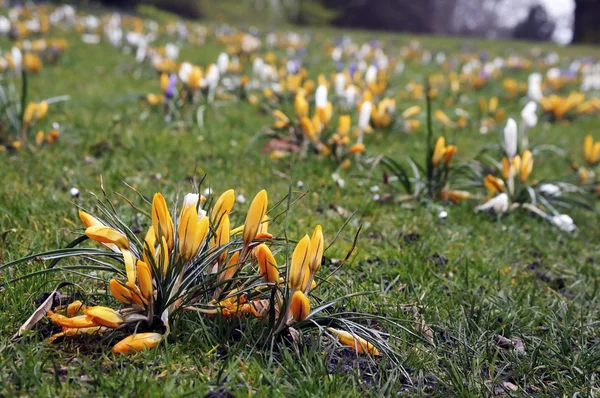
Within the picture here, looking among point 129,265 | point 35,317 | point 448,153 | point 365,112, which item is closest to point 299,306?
point 129,265

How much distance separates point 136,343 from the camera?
1645 millimetres

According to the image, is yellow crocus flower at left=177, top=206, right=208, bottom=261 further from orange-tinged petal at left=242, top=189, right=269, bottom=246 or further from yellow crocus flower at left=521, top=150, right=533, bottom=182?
yellow crocus flower at left=521, top=150, right=533, bottom=182

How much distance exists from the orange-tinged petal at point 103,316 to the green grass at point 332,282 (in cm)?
9

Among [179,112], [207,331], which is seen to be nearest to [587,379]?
[207,331]

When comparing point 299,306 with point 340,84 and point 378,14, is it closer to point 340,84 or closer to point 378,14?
point 340,84

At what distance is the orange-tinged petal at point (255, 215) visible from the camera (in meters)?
1.72

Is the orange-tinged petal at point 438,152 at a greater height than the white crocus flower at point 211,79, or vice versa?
the white crocus flower at point 211,79

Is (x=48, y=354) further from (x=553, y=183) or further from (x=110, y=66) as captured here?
(x=110, y=66)

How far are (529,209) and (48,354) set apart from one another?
8.98 feet

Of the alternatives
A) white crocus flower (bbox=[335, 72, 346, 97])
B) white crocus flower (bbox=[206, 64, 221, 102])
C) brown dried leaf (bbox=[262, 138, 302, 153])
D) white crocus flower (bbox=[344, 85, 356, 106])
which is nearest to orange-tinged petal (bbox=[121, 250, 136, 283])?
brown dried leaf (bbox=[262, 138, 302, 153])

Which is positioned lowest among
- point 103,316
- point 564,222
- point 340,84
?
point 564,222

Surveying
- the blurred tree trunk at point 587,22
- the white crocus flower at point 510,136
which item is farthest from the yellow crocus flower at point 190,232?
the blurred tree trunk at point 587,22

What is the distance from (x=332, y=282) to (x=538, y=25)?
3414 centimetres

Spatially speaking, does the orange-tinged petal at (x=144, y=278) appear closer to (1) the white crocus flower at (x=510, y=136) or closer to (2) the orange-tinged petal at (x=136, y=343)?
(2) the orange-tinged petal at (x=136, y=343)
